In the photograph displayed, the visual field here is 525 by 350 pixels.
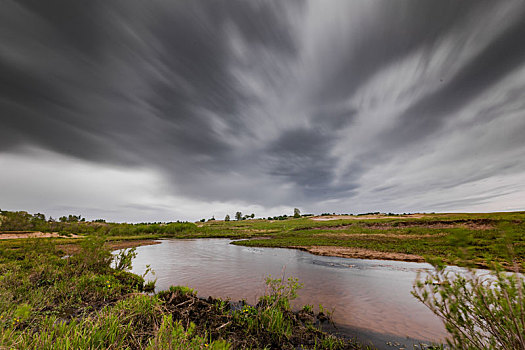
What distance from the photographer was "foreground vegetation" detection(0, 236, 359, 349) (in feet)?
14.1

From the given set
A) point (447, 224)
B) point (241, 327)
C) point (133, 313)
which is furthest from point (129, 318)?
point (447, 224)

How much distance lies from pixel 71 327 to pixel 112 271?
30.4ft

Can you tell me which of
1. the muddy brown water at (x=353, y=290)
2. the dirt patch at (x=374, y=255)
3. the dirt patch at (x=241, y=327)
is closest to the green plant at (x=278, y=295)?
the dirt patch at (x=241, y=327)

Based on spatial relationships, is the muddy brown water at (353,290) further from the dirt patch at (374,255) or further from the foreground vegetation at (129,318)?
the foreground vegetation at (129,318)

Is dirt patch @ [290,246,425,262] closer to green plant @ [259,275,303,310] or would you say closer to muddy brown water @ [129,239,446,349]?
muddy brown water @ [129,239,446,349]

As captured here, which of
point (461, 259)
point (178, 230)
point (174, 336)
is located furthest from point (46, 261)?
point (178, 230)

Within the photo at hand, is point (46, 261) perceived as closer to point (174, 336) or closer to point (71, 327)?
point (71, 327)

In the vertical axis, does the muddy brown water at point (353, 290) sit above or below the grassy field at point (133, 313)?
below

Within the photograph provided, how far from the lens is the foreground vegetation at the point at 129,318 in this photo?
4293 mm

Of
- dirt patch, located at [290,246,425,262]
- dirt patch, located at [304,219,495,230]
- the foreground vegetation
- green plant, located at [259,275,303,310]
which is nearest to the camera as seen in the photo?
the foreground vegetation

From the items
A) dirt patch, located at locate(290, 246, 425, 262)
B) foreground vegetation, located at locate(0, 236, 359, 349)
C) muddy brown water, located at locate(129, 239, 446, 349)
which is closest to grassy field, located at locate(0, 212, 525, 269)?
dirt patch, located at locate(290, 246, 425, 262)

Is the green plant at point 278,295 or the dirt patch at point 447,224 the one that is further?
the dirt patch at point 447,224

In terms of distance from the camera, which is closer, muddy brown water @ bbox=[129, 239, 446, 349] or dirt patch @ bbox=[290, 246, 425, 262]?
muddy brown water @ bbox=[129, 239, 446, 349]

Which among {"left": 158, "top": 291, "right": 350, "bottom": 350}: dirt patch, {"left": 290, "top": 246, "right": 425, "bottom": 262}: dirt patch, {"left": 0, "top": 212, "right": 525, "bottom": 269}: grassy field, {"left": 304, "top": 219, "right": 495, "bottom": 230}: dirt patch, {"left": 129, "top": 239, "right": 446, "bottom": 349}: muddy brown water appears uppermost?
{"left": 304, "top": 219, "right": 495, "bottom": 230}: dirt patch
